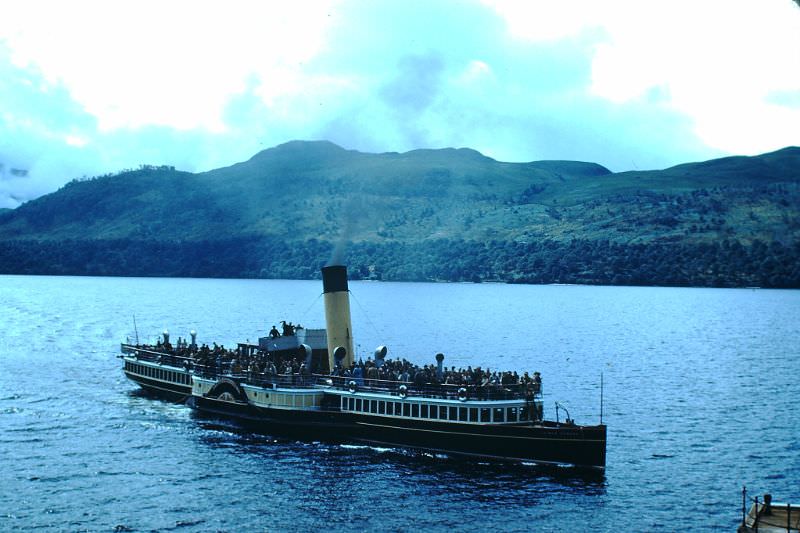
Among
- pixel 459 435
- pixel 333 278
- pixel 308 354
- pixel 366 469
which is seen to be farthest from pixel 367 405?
pixel 333 278

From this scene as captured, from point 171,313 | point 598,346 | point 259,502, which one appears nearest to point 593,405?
point 259,502

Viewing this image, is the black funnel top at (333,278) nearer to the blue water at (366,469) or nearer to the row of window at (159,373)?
the blue water at (366,469)

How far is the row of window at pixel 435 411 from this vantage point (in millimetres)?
56906

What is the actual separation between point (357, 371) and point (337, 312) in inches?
251

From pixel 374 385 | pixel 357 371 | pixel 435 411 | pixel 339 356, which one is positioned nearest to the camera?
pixel 435 411

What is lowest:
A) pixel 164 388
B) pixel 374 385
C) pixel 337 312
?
pixel 164 388

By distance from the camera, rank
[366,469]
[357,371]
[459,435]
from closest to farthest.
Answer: [366,469] < [459,435] < [357,371]

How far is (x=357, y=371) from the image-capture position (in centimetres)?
6316

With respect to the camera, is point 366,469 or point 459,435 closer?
point 366,469

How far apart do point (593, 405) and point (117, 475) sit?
1784 inches

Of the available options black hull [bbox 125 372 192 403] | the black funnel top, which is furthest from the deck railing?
the black funnel top

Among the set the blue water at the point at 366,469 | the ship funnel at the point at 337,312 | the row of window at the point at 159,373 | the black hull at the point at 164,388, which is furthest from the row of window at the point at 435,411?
the row of window at the point at 159,373

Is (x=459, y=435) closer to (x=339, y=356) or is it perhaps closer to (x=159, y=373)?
(x=339, y=356)

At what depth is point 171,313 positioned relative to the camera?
196 metres
